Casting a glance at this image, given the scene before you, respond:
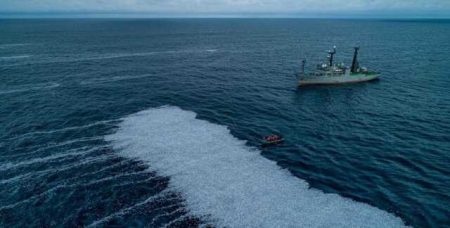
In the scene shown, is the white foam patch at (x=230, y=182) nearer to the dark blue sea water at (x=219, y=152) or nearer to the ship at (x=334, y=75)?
the dark blue sea water at (x=219, y=152)

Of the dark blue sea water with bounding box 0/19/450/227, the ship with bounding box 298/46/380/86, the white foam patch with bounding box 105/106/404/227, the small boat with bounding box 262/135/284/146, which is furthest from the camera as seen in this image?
the ship with bounding box 298/46/380/86

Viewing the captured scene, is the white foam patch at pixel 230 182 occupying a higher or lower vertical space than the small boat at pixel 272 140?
lower

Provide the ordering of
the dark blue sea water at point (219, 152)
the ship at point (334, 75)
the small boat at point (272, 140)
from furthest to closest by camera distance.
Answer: the ship at point (334, 75) → the small boat at point (272, 140) → the dark blue sea water at point (219, 152)

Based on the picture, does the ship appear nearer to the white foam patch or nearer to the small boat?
the small boat

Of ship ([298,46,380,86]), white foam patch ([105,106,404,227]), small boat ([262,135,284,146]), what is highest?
ship ([298,46,380,86])

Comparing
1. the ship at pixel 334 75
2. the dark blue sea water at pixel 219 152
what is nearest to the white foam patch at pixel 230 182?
the dark blue sea water at pixel 219 152

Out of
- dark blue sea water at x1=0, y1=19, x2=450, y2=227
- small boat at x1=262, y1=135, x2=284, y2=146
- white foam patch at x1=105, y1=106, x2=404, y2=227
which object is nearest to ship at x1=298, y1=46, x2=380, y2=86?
dark blue sea water at x1=0, y1=19, x2=450, y2=227
